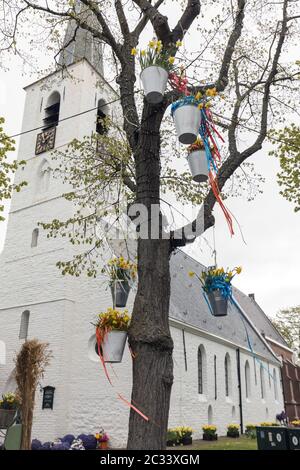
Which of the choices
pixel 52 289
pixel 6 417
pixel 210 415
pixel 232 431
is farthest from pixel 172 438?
pixel 52 289

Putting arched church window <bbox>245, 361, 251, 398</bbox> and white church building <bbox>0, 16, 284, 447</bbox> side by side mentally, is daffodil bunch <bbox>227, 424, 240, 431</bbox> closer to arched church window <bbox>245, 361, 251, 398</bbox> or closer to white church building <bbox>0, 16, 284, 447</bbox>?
white church building <bbox>0, 16, 284, 447</bbox>

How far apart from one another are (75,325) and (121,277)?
11.2 metres

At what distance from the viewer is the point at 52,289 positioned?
16688 millimetres

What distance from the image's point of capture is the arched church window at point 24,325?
1686 centimetres

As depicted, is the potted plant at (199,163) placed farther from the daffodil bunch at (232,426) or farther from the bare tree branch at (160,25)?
the daffodil bunch at (232,426)

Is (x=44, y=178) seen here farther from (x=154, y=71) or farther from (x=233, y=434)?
(x=154, y=71)

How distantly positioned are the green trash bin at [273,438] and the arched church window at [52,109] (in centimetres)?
1861

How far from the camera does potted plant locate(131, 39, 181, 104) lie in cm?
464

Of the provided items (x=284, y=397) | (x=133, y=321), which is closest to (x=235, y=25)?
(x=133, y=321)

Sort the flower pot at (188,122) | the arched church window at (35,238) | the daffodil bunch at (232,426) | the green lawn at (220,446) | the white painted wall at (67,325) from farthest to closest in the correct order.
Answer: the daffodil bunch at (232,426) → the arched church window at (35,238) → the white painted wall at (67,325) → the green lawn at (220,446) → the flower pot at (188,122)

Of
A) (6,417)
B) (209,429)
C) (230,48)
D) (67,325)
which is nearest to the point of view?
(230,48)

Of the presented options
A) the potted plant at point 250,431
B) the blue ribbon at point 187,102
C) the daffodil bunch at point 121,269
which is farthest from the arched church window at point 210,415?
the blue ribbon at point 187,102

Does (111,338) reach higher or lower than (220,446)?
higher

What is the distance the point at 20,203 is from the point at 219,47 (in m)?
13.9
